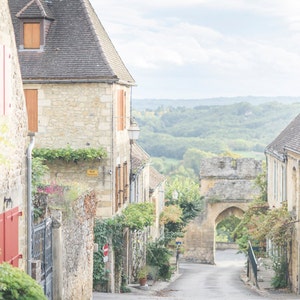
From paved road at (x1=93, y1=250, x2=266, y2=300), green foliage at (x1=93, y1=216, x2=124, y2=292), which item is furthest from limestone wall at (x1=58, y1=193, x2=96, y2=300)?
green foliage at (x1=93, y1=216, x2=124, y2=292)

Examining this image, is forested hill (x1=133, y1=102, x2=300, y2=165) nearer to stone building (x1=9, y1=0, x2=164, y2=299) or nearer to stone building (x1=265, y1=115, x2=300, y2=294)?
stone building (x1=265, y1=115, x2=300, y2=294)

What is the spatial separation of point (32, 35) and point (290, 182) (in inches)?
422

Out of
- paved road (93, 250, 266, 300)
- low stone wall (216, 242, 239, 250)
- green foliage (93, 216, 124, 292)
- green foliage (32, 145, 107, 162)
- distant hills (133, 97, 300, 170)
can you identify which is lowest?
low stone wall (216, 242, 239, 250)

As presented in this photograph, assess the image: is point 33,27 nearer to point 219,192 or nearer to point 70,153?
point 70,153

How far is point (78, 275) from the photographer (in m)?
17.5

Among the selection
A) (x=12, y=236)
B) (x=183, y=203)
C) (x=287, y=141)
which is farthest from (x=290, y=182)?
(x=183, y=203)

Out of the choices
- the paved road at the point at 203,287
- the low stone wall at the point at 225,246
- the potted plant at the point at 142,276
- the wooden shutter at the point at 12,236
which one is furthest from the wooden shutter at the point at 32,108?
the low stone wall at the point at 225,246

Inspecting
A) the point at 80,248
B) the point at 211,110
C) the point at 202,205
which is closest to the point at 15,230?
the point at 80,248

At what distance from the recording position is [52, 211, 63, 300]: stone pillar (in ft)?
51.4

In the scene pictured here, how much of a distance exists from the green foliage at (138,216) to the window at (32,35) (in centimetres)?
622

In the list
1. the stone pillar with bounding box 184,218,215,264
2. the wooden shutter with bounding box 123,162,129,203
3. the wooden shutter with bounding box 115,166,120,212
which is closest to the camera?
the wooden shutter with bounding box 115,166,120,212

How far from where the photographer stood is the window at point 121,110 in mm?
25145

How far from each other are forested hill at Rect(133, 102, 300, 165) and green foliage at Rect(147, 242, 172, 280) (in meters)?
119

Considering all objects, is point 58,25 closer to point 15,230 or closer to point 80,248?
point 80,248
